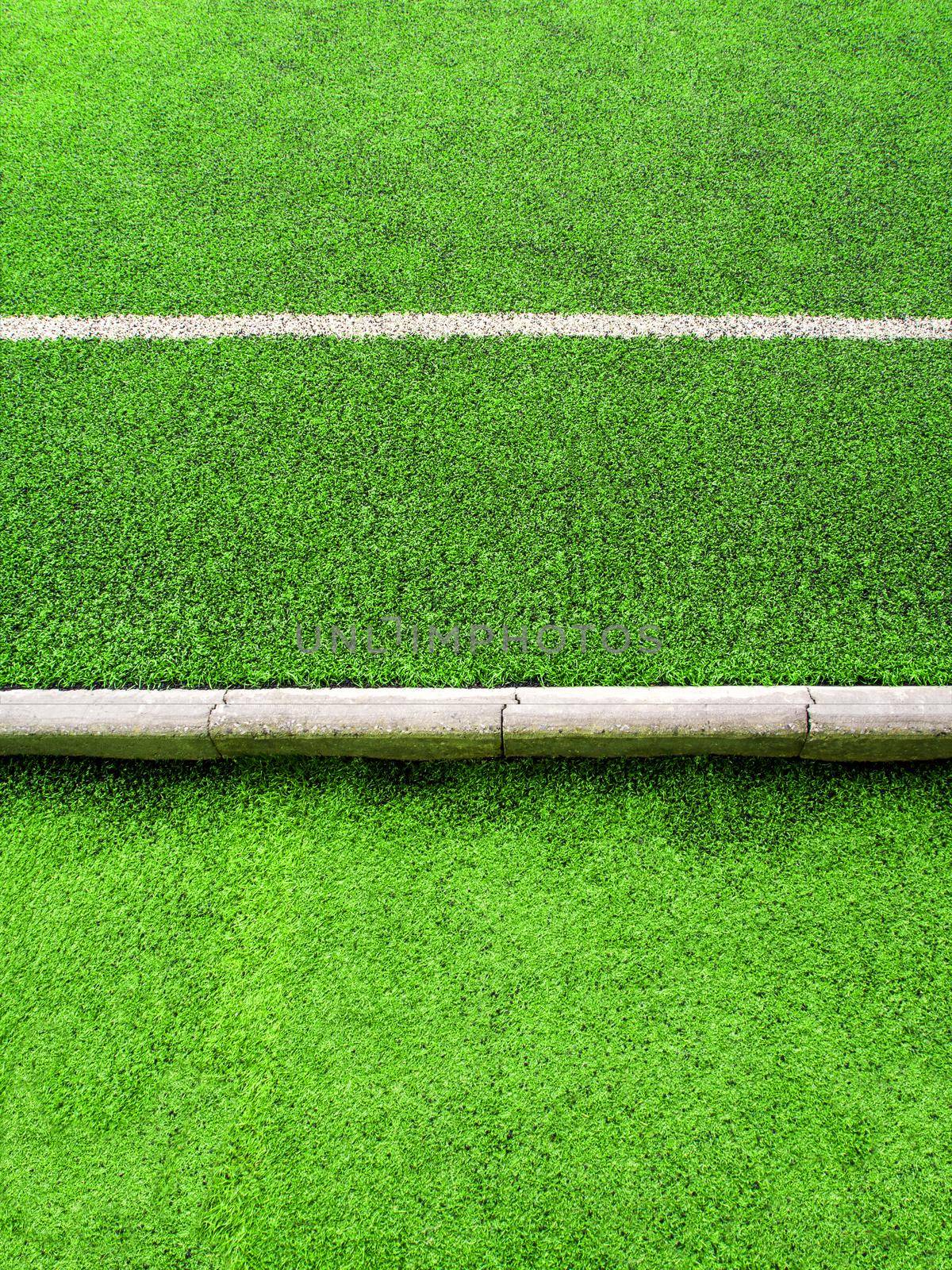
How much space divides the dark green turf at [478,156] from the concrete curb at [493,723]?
2260 mm

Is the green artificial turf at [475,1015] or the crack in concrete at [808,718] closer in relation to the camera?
the green artificial turf at [475,1015]

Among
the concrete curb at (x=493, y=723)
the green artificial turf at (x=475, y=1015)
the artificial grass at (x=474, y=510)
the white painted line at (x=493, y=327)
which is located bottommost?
the green artificial turf at (x=475, y=1015)

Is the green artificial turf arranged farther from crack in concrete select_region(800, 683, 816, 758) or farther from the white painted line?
the white painted line

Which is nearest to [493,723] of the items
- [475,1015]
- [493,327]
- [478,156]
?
[475,1015]

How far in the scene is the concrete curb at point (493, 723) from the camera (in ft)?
8.07

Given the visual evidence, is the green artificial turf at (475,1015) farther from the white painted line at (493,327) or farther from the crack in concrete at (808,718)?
the white painted line at (493,327)

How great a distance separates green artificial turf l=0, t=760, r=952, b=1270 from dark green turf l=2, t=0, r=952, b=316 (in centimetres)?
264

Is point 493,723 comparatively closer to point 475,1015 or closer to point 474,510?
point 475,1015

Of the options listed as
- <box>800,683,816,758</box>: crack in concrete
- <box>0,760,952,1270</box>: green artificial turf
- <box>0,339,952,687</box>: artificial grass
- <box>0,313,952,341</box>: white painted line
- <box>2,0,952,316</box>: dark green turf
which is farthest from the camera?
<box>2,0,952,316</box>: dark green turf

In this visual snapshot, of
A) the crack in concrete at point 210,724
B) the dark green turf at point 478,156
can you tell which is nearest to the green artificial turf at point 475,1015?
the crack in concrete at point 210,724

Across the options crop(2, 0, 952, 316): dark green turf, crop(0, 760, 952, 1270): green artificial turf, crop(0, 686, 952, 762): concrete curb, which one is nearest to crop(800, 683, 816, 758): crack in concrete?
crop(0, 686, 952, 762): concrete curb

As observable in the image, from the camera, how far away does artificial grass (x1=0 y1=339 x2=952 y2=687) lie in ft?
8.91

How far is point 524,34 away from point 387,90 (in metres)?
1.16

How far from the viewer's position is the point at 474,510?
307 cm
